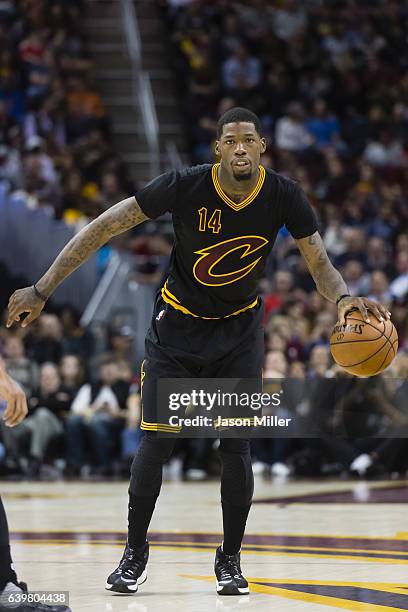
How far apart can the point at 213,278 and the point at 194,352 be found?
13.4 inches

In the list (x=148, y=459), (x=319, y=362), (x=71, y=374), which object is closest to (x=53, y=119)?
(x=71, y=374)

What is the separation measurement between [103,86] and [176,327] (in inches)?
600

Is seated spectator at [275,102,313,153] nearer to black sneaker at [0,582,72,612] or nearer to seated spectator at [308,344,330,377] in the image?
seated spectator at [308,344,330,377]

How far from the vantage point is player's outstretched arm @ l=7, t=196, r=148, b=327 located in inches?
206

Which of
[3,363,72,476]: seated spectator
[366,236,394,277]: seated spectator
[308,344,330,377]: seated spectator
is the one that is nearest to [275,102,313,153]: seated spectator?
[366,236,394,277]: seated spectator

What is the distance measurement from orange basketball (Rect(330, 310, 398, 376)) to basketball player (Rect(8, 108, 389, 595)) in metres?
0.07

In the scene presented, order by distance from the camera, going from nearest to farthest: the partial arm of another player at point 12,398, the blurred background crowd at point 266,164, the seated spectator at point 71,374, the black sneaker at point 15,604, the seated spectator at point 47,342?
the partial arm of another player at point 12,398 < the black sneaker at point 15,604 < the blurred background crowd at point 266,164 < the seated spectator at point 71,374 < the seated spectator at point 47,342

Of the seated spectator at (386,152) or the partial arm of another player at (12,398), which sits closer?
the partial arm of another player at (12,398)

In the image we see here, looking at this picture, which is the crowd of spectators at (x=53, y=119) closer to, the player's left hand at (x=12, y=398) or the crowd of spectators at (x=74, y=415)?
the crowd of spectators at (x=74, y=415)

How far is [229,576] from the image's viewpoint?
17.1ft

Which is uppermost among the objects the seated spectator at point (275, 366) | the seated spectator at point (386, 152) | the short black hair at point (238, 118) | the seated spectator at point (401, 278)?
the seated spectator at point (386, 152)

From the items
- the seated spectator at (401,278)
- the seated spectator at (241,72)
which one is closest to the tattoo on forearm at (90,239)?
the seated spectator at (401,278)

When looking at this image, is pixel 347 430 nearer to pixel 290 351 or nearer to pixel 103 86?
pixel 290 351

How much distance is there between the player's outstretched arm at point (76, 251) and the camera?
5.23 metres
